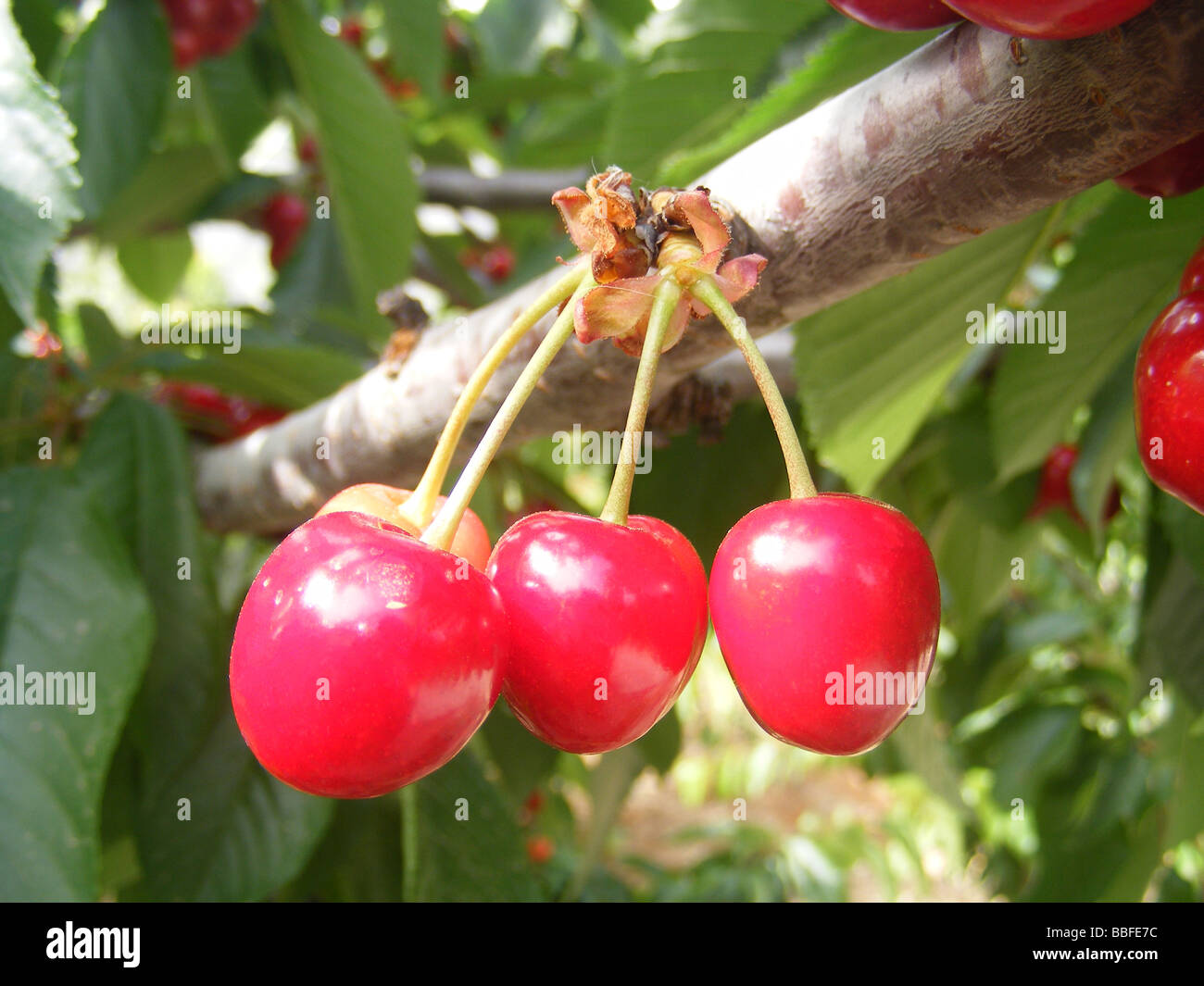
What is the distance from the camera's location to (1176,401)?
1.19ft

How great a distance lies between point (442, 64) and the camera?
160 centimetres

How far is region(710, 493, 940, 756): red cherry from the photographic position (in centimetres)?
34

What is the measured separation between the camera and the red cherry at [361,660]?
0.32 meters

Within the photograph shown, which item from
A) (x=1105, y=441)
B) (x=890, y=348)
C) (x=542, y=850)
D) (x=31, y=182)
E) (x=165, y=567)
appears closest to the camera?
(x=31, y=182)

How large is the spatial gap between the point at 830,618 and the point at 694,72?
787 mm

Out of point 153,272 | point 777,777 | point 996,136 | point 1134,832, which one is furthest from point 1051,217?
point 777,777

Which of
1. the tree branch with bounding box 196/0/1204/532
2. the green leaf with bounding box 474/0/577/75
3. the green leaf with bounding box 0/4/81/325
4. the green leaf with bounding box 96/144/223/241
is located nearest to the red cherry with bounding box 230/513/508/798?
the tree branch with bounding box 196/0/1204/532

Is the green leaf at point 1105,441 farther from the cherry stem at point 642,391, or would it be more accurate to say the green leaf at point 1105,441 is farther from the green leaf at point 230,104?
the green leaf at point 230,104

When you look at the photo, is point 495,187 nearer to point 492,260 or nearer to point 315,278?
point 315,278

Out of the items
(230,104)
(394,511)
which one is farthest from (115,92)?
(394,511)

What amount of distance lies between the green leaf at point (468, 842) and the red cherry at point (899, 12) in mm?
831

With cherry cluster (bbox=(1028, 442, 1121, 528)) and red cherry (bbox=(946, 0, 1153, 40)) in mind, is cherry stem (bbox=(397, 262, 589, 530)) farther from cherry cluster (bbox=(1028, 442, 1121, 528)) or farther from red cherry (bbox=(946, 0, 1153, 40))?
cherry cluster (bbox=(1028, 442, 1121, 528))
